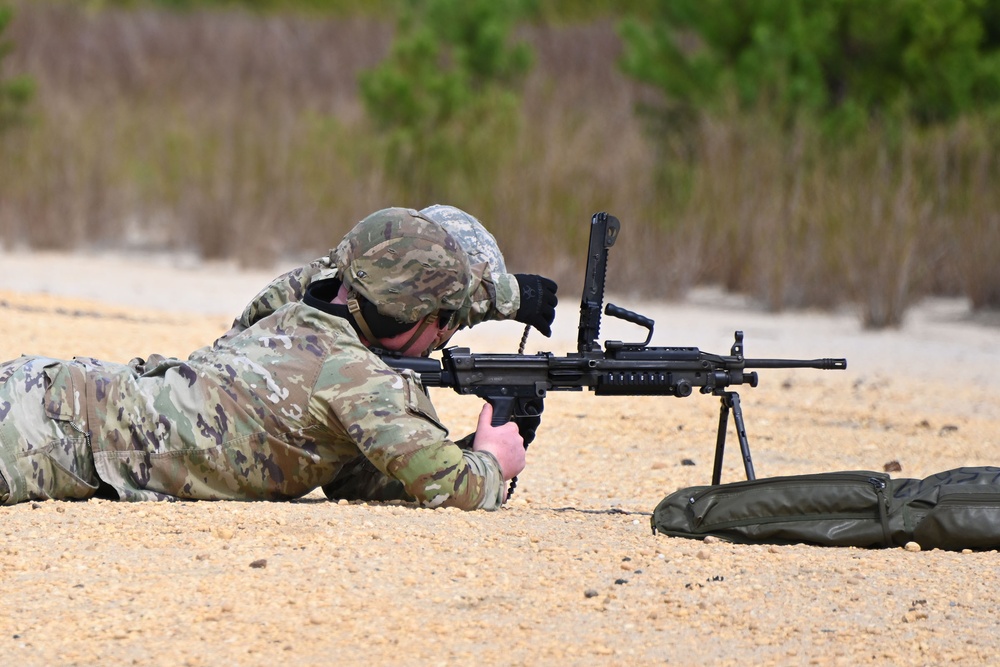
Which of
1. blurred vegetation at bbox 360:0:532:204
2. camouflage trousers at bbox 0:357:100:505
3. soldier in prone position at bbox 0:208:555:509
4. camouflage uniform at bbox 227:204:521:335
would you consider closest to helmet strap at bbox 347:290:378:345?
soldier in prone position at bbox 0:208:555:509

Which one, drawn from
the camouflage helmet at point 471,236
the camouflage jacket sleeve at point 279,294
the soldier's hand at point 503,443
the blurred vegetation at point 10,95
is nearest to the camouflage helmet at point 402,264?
the soldier's hand at point 503,443

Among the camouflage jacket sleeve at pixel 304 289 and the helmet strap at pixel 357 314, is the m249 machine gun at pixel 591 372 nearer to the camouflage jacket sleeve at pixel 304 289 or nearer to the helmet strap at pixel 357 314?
the helmet strap at pixel 357 314

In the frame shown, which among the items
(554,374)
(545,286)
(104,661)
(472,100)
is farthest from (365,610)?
(472,100)

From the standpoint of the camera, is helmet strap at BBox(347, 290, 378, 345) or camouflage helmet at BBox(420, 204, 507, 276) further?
camouflage helmet at BBox(420, 204, 507, 276)

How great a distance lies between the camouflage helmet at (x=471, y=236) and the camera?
487 cm

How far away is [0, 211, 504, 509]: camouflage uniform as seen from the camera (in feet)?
12.2

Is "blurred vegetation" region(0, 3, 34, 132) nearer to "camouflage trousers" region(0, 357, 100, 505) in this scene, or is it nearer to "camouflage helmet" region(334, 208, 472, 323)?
"camouflage trousers" region(0, 357, 100, 505)

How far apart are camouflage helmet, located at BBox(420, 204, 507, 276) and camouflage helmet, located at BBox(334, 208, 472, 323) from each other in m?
0.93

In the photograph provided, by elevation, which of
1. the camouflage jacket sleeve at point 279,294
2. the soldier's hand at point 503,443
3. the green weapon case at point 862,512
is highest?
the camouflage jacket sleeve at point 279,294

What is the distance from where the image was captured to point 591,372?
165 inches

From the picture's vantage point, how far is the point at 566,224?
11.3 meters

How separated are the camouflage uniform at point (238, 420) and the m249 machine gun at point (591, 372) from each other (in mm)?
218

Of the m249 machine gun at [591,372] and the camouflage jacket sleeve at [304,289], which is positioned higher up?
the camouflage jacket sleeve at [304,289]

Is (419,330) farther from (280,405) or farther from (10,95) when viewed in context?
(10,95)
